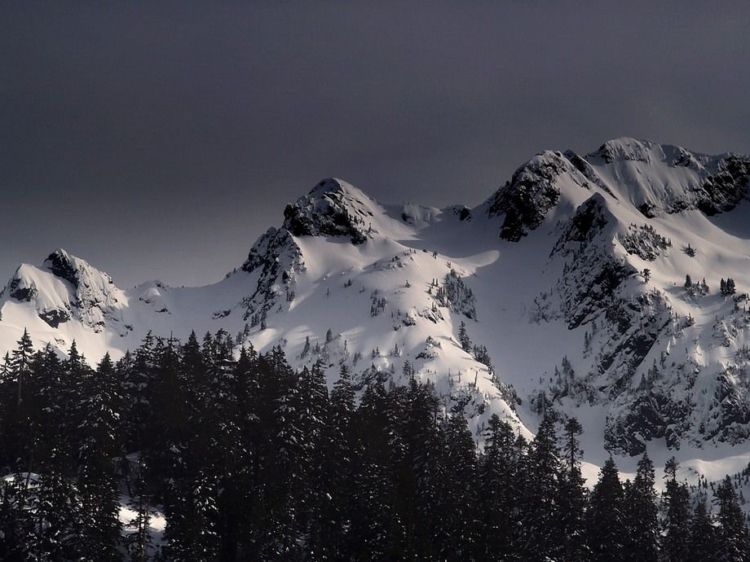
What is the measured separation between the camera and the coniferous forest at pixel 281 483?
207 feet

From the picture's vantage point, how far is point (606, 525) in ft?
250

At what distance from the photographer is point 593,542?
76.1 metres

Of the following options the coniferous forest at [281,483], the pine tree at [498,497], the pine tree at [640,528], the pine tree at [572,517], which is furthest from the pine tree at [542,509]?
the pine tree at [640,528]

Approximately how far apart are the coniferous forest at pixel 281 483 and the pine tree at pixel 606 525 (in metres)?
0.13

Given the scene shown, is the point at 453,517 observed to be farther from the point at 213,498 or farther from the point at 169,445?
the point at 169,445

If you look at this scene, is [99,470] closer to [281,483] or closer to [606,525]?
[281,483]

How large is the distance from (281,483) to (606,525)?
29867 mm

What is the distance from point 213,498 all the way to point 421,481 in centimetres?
1809

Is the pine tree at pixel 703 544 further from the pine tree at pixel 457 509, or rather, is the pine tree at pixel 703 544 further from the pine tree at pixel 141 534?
the pine tree at pixel 141 534

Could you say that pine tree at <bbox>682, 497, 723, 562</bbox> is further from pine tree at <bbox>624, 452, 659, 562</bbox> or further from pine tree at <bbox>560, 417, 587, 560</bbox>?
pine tree at <bbox>560, 417, 587, 560</bbox>

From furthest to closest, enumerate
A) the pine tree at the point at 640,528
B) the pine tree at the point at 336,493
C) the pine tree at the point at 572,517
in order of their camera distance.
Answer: the pine tree at the point at 640,528 → the pine tree at the point at 572,517 → the pine tree at the point at 336,493

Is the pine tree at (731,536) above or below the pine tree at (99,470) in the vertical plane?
below

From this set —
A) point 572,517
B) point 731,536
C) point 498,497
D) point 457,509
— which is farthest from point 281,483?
point 731,536

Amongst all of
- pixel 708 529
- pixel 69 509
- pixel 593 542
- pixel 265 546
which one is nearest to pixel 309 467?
pixel 265 546
